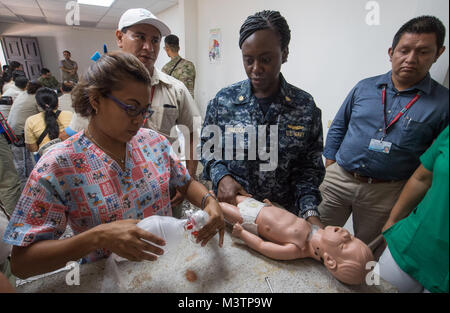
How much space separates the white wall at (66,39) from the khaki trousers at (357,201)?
12.2 meters

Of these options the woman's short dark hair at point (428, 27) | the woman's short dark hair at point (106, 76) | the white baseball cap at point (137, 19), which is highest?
the white baseball cap at point (137, 19)

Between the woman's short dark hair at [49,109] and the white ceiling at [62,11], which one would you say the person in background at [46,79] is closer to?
the white ceiling at [62,11]

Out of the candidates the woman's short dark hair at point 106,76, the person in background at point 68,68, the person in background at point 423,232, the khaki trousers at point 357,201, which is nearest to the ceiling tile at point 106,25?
the person in background at point 68,68

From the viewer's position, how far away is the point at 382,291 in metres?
0.96

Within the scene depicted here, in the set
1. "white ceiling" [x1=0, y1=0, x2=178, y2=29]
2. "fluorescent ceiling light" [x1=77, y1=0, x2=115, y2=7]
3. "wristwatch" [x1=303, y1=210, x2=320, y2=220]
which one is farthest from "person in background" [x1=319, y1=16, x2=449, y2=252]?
"fluorescent ceiling light" [x1=77, y1=0, x2=115, y2=7]

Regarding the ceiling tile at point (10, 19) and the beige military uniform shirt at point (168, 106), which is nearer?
the beige military uniform shirt at point (168, 106)

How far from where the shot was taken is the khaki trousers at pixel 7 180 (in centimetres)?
300

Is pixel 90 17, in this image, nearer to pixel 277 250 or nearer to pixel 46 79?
pixel 46 79

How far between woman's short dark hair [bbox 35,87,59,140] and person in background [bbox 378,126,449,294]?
395cm

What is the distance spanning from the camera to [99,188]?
107 centimetres

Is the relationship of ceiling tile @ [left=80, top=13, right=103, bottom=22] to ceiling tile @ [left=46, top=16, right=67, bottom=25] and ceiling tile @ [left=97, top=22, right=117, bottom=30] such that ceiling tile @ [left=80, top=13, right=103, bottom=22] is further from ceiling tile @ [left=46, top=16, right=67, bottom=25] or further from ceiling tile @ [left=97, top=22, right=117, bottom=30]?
ceiling tile @ [left=46, top=16, right=67, bottom=25]

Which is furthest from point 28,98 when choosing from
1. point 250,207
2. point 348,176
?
point 348,176

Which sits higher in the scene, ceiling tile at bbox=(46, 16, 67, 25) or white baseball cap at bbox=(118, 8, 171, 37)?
ceiling tile at bbox=(46, 16, 67, 25)

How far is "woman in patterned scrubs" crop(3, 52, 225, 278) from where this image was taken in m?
0.92
